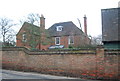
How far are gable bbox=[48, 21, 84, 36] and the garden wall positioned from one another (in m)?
16.0

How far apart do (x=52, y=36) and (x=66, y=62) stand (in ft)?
59.7

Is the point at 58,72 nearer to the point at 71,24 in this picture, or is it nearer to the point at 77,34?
the point at 77,34

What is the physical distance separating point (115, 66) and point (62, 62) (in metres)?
4.12

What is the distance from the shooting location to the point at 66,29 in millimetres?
29188

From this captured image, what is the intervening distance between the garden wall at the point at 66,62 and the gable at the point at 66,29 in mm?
15974

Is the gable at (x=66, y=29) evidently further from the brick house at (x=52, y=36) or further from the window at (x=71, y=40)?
the window at (x=71, y=40)

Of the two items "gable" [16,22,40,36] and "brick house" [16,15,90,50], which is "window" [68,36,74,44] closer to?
"brick house" [16,15,90,50]

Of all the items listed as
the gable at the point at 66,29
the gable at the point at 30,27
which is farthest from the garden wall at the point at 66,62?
the gable at the point at 66,29

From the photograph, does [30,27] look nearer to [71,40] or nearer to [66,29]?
[71,40]

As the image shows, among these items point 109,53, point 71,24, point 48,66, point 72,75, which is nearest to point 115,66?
point 109,53

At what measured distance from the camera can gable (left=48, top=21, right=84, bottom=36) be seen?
89.4 feet

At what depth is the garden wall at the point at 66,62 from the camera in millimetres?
9539

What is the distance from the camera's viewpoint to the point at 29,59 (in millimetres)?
12094

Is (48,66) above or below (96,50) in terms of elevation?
below
